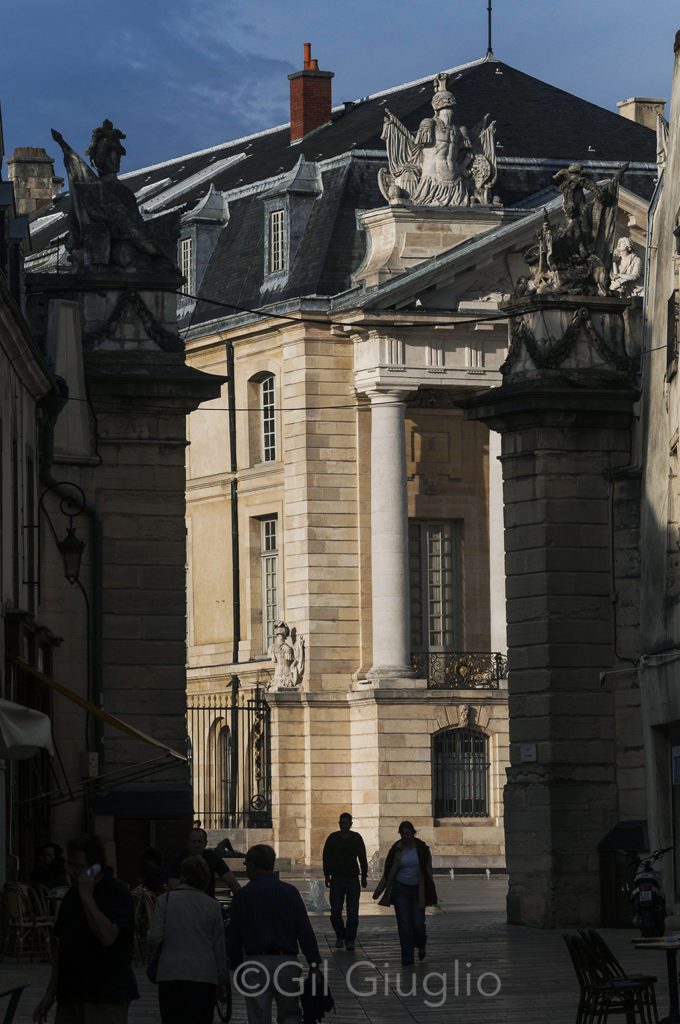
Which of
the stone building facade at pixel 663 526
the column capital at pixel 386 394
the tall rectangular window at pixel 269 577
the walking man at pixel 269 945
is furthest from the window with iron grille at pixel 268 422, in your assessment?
the walking man at pixel 269 945

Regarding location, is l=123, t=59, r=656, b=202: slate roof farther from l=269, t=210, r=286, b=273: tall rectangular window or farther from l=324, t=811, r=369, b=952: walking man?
l=324, t=811, r=369, b=952: walking man

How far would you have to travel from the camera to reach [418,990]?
24.1m

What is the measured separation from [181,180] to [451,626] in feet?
55.1

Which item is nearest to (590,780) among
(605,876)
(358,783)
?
(605,876)

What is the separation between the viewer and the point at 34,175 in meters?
80.8

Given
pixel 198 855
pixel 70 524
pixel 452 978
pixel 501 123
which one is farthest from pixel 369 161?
pixel 198 855

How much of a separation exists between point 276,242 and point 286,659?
9.35 m

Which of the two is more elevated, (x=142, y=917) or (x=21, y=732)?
(x=21, y=732)

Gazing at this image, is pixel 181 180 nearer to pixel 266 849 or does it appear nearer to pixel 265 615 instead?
pixel 265 615

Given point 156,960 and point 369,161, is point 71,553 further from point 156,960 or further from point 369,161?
point 369,161

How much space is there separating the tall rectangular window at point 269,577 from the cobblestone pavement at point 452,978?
77.3 ft

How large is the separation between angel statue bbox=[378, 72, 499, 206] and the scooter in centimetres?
2879

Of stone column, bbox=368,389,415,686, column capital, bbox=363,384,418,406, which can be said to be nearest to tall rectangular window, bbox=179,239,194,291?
column capital, bbox=363,384,418,406

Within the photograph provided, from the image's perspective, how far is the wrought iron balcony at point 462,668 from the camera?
5556cm
